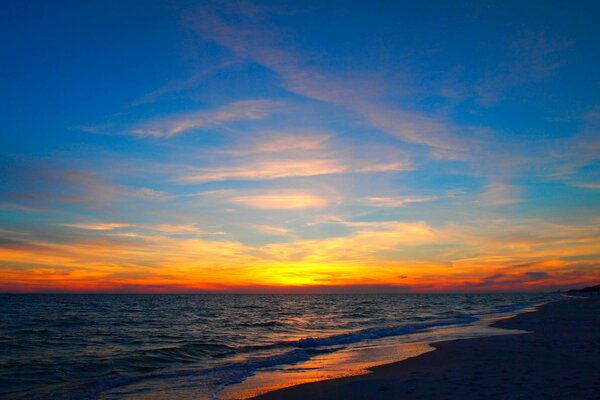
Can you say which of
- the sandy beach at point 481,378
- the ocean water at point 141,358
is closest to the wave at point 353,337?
the ocean water at point 141,358

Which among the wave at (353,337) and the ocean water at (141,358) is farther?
the wave at (353,337)

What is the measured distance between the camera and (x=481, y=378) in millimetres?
12664

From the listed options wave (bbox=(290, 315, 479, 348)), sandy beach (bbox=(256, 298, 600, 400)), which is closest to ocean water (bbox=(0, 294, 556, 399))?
wave (bbox=(290, 315, 479, 348))

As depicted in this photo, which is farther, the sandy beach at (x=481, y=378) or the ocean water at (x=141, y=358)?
the ocean water at (x=141, y=358)

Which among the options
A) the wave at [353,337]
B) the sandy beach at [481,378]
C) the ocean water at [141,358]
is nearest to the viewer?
the sandy beach at [481,378]

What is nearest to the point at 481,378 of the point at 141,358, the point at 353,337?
the point at 141,358

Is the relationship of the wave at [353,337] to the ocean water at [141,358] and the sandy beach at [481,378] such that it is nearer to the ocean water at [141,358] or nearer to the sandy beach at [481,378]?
the ocean water at [141,358]

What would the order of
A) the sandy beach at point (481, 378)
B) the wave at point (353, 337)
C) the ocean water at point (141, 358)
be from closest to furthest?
the sandy beach at point (481, 378) → the ocean water at point (141, 358) → the wave at point (353, 337)

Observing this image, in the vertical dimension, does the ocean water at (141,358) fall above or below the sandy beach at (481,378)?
below

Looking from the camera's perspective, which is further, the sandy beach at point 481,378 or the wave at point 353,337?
the wave at point 353,337

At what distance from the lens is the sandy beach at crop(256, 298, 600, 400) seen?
10812 mm

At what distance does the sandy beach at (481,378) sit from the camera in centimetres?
1081

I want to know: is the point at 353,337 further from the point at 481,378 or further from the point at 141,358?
the point at 481,378

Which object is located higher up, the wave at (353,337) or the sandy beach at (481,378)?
the sandy beach at (481,378)
